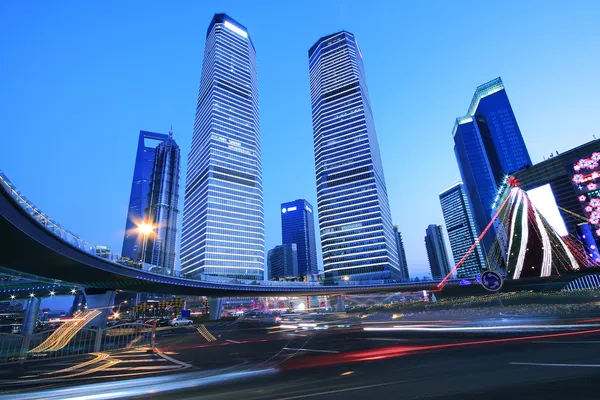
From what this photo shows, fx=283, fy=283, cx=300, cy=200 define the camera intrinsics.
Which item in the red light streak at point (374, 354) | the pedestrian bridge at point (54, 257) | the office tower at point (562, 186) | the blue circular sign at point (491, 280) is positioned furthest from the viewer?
the office tower at point (562, 186)

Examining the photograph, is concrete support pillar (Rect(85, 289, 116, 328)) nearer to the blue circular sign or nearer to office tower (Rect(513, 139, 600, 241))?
the blue circular sign

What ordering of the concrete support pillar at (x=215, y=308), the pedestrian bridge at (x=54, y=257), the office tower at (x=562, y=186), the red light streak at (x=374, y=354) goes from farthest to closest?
1. the office tower at (x=562, y=186)
2. the concrete support pillar at (x=215, y=308)
3. the pedestrian bridge at (x=54, y=257)
4. the red light streak at (x=374, y=354)

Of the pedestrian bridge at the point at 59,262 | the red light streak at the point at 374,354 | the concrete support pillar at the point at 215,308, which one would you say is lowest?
the red light streak at the point at 374,354

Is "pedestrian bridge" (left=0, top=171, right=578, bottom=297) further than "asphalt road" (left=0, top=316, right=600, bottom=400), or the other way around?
"pedestrian bridge" (left=0, top=171, right=578, bottom=297)

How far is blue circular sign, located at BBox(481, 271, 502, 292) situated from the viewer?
11129 mm

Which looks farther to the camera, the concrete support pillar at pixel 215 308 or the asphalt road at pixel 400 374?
the concrete support pillar at pixel 215 308

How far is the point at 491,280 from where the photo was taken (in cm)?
1148

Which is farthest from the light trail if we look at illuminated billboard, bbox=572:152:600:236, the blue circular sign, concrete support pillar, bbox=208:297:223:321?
illuminated billboard, bbox=572:152:600:236

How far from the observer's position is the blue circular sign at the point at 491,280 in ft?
36.5

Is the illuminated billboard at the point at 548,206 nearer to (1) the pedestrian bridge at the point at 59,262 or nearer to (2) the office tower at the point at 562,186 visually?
(2) the office tower at the point at 562,186

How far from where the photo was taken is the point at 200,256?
165125 millimetres

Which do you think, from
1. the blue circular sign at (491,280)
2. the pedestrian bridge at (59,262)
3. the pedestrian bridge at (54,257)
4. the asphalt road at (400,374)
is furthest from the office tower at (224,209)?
the blue circular sign at (491,280)

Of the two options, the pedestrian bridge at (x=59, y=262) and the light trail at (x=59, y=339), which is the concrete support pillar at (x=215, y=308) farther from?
the light trail at (x=59, y=339)

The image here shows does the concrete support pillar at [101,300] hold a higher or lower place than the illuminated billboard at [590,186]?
lower
